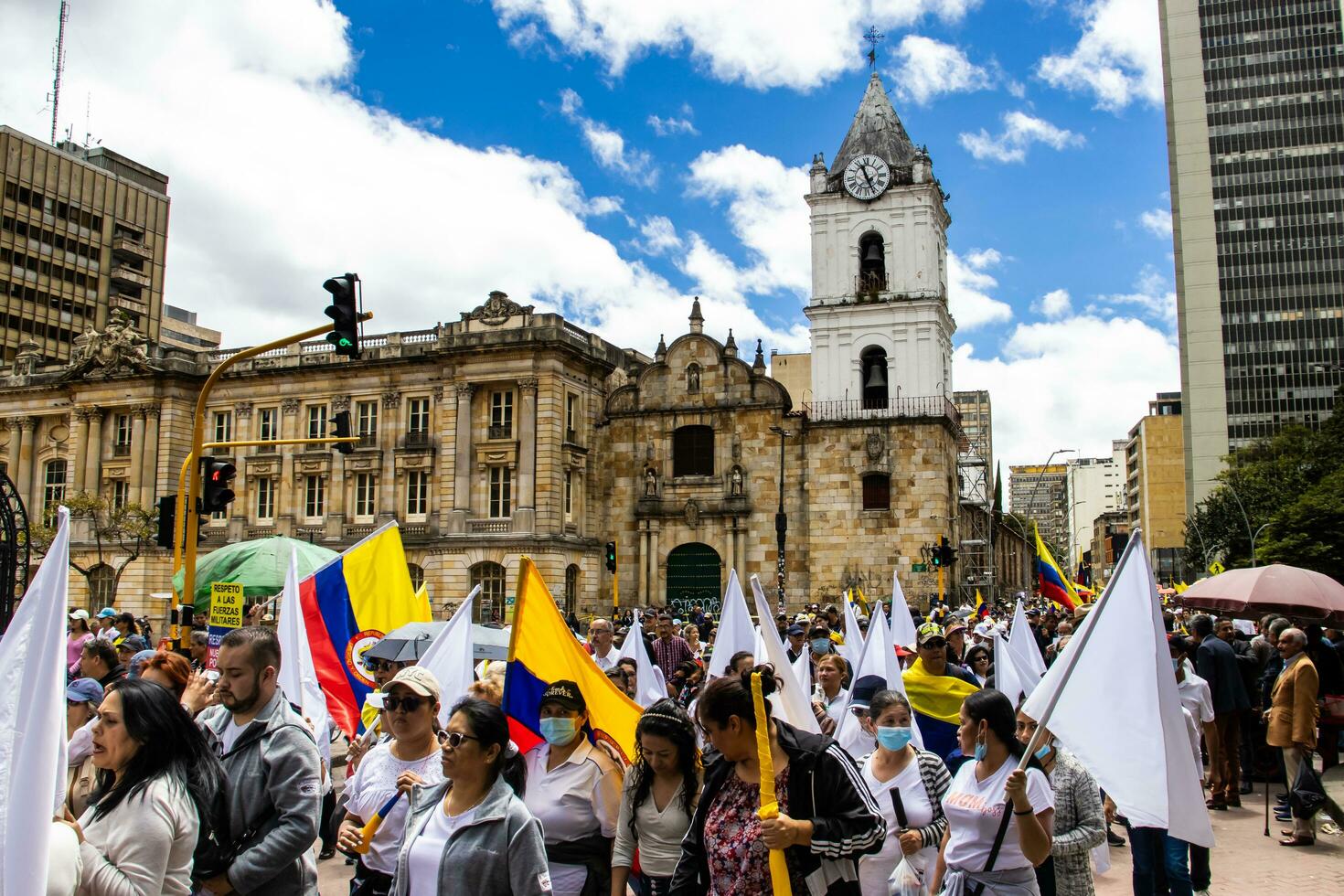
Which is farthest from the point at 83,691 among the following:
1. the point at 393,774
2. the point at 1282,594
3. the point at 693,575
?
the point at 693,575

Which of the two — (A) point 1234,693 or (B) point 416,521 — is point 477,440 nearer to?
(B) point 416,521

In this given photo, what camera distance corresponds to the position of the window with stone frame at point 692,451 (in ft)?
131

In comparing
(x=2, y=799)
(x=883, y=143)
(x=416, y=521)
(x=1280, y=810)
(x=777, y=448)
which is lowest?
(x=1280, y=810)

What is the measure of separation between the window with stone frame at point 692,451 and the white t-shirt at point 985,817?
113 feet

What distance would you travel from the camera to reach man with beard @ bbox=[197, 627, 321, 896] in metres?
4.64

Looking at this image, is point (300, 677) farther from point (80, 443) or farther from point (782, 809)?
point (80, 443)

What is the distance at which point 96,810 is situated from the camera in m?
4.15

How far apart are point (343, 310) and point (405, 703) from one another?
10.7m

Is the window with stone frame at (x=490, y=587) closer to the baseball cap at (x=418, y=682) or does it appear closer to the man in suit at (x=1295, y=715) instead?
the man in suit at (x=1295, y=715)

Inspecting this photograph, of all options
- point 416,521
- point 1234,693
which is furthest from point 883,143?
point 1234,693

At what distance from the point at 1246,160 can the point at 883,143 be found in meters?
59.1

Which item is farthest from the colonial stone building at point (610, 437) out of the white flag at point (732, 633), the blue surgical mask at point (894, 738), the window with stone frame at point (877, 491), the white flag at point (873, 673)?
the blue surgical mask at point (894, 738)

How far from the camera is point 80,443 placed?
145 ft

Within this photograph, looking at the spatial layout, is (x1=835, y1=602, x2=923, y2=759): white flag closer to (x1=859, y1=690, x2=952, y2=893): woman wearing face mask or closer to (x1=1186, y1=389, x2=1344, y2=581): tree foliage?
(x1=859, y1=690, x2=952, y2=893): woman wearing face mask
